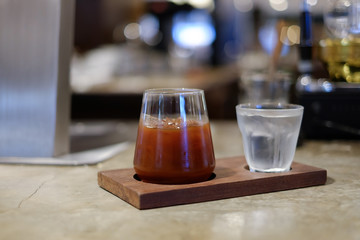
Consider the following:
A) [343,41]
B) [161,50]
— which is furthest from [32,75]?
[161,50]

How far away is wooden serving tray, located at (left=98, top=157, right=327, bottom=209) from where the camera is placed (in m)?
0.78

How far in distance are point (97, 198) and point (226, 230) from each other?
0.26 meters

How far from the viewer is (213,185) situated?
83cm

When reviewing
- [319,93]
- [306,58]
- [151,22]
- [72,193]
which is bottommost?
[72,193]

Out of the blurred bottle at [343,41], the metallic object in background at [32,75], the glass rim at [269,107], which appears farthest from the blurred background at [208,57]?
Result: the metallic object in background at [32,75]

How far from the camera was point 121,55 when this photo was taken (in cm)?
504

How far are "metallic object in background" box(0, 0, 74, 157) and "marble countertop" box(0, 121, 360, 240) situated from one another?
18 cm

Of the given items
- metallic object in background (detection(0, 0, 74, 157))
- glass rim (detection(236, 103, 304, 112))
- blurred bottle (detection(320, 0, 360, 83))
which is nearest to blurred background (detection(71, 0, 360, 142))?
blurred bottle (detection(320, 0, 360, 83))

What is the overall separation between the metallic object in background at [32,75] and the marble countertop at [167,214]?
0.60ft

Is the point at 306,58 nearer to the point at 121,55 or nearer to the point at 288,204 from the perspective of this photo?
the point at 288,204

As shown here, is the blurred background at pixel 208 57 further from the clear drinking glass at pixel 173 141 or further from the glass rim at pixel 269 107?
the clear drinking glass at pixel 173 141

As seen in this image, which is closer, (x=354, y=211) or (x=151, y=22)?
(x=354, y=211)

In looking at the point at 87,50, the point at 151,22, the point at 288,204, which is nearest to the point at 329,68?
the point at 288,204

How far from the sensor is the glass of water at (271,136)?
3.05 ft
